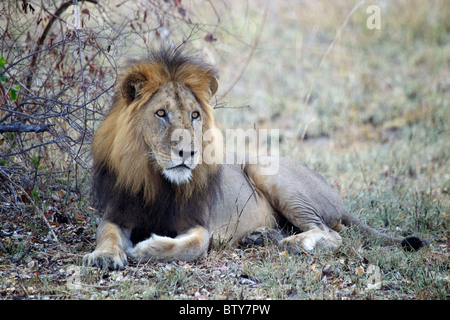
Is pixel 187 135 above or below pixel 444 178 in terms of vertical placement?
above

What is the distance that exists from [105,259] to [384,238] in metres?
2.54

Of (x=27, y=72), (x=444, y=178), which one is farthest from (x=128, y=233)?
(x=444, y=178)

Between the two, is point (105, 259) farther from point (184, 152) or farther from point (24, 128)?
point (24, 128)

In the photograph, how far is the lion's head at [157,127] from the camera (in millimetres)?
4234

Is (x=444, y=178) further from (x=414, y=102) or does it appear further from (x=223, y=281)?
(x=223, y=281)

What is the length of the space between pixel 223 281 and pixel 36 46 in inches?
121

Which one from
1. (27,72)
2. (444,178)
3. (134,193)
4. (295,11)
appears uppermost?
(295,11)

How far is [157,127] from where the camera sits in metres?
4.30

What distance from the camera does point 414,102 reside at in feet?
35.4

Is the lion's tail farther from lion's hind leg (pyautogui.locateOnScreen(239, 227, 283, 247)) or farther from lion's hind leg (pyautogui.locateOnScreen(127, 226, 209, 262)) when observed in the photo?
lion's hind leg (pyautogui.locateOnScreen(127, 226, 209, 262))

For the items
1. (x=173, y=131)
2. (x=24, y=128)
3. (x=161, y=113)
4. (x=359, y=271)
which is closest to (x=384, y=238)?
(x=359, y=271)
